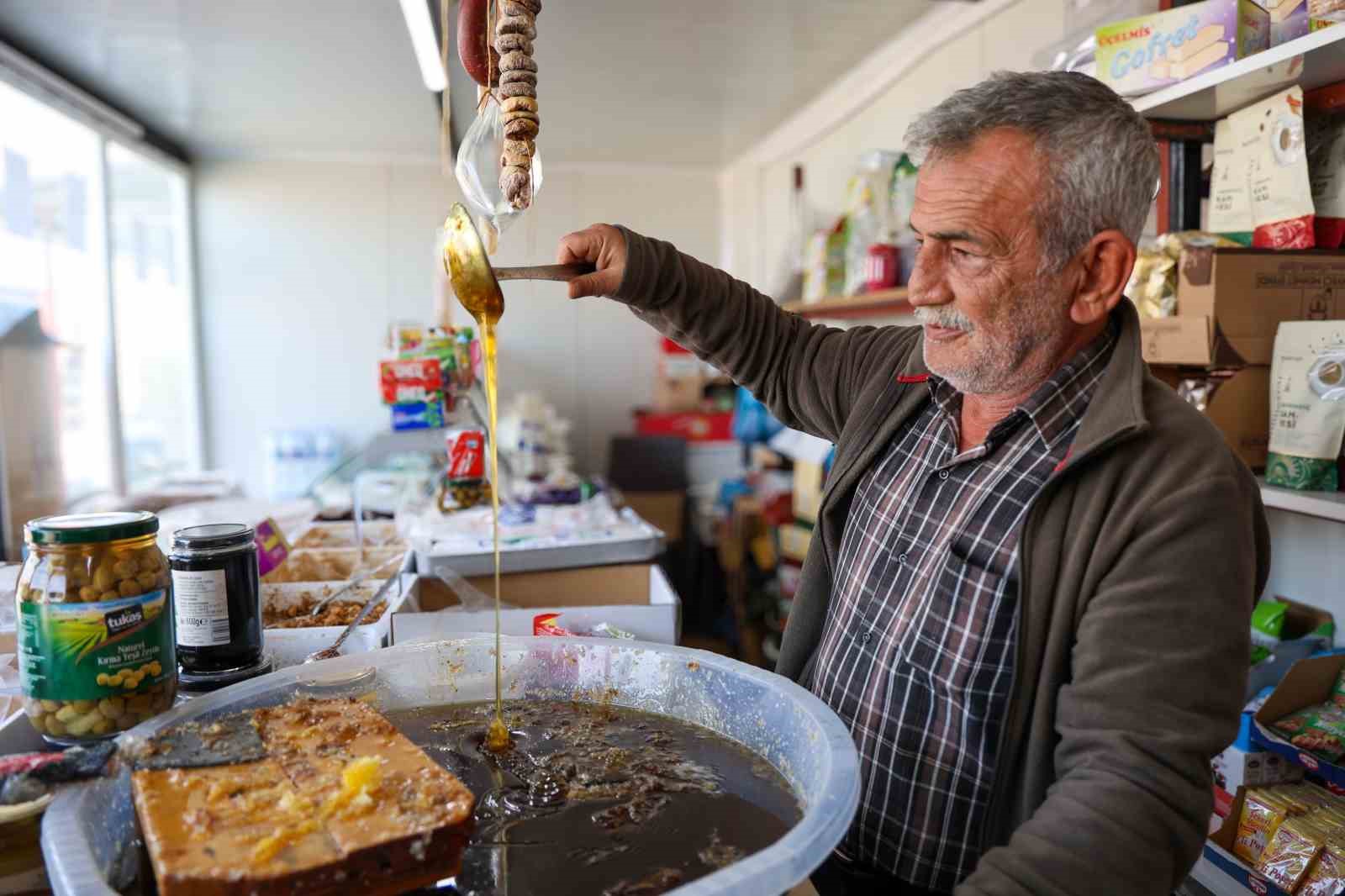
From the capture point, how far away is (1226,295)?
1.58 meters

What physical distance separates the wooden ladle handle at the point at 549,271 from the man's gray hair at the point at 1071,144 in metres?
0.55

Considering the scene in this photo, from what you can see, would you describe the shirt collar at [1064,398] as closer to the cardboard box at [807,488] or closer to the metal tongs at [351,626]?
the metal tongs at [351,626]

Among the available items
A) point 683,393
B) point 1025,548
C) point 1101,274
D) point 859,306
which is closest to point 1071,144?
point 1101,274

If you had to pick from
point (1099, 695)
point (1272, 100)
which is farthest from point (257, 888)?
point (1272, 100)

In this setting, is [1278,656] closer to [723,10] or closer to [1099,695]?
[1099,695]

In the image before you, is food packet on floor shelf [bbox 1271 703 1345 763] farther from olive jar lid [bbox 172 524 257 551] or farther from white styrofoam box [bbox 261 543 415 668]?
olive jar lid [bbox 172 524 257 551]

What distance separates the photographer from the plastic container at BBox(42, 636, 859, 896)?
0.68 meters

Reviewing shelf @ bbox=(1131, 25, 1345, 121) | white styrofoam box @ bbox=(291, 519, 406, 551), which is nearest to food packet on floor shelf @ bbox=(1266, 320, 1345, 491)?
shelf @ bbox=(1131, 25, 1345, 121)

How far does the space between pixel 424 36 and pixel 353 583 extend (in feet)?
6.59

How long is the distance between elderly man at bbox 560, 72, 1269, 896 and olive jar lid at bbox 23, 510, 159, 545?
25.5 inches

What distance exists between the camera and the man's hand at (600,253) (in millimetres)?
1345

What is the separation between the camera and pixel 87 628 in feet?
2.81

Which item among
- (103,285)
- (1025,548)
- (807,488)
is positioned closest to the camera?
(1025,548)

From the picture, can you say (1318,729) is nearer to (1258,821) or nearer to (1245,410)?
(1258,821)
